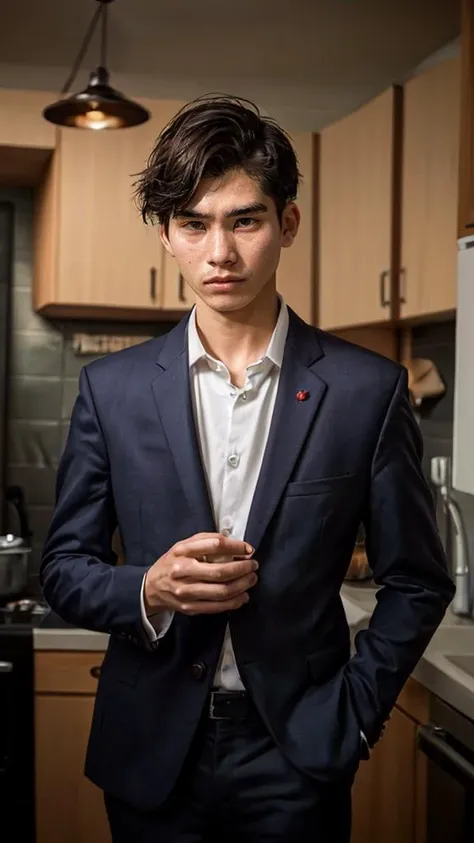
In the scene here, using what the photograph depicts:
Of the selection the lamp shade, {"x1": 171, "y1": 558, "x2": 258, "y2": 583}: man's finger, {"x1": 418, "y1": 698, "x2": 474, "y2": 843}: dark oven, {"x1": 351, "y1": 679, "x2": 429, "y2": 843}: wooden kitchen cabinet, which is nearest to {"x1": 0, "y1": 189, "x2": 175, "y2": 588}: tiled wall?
the lamp shade

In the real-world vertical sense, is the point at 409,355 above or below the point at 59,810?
above

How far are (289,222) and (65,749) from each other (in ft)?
5.81

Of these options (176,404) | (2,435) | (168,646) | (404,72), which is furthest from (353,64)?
(168,646)

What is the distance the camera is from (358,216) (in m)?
2.71

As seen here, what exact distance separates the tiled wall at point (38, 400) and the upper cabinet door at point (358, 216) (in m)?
0.82

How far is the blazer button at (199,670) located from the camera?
1287 mm

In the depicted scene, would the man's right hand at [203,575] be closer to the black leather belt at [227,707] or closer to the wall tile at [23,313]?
the black leather belt at [227,707]

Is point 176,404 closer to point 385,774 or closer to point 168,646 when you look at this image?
point 168,646

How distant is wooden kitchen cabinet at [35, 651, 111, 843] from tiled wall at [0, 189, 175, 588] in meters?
0.71

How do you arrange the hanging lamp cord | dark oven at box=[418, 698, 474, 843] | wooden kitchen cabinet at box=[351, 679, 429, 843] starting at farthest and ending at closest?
the hanging lamp cord → wooden kitchen cabinet at box=[351, 679, 429, 843] → dark oven at box=[418, 698, 474, 843]

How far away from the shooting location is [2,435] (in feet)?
10.5

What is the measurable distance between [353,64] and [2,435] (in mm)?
1700

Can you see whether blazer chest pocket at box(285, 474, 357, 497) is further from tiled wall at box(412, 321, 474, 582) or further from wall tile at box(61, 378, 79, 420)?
wall tile at box(61, 378, 79, 420)

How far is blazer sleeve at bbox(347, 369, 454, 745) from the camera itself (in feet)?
4.31
